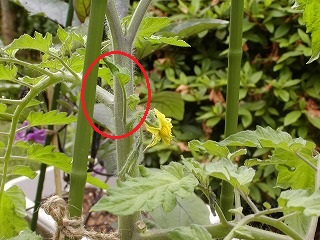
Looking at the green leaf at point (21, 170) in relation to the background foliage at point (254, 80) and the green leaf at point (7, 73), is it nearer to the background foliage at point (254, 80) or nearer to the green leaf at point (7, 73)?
the green leaf at point (7, 73)

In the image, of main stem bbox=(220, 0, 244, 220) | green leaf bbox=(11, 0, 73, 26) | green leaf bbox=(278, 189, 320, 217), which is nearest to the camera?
green leaf bbox=(278, 189, 320, 217)

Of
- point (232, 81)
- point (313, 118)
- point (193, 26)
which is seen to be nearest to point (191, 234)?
point (232, 81)

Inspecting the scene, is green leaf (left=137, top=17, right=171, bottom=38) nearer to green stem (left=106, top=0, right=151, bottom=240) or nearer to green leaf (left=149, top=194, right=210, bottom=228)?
green stem (left=106, top=0, right=151, bottom=240)

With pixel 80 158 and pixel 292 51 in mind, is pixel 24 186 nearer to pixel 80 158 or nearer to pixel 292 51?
pixel 292 51

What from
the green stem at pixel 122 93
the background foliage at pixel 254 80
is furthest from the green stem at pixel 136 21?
the background foliage at pixel 254 80

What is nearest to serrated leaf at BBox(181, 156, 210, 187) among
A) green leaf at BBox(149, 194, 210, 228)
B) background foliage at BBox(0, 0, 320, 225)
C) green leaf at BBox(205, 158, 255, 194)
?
green leaf at BBox(205, 158, 255, 194)

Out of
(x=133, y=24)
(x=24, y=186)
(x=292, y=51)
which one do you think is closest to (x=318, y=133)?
(x=292, y=51)

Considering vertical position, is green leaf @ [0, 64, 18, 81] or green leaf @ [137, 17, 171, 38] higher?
green leaf @ [137, 17, 171, 38]
